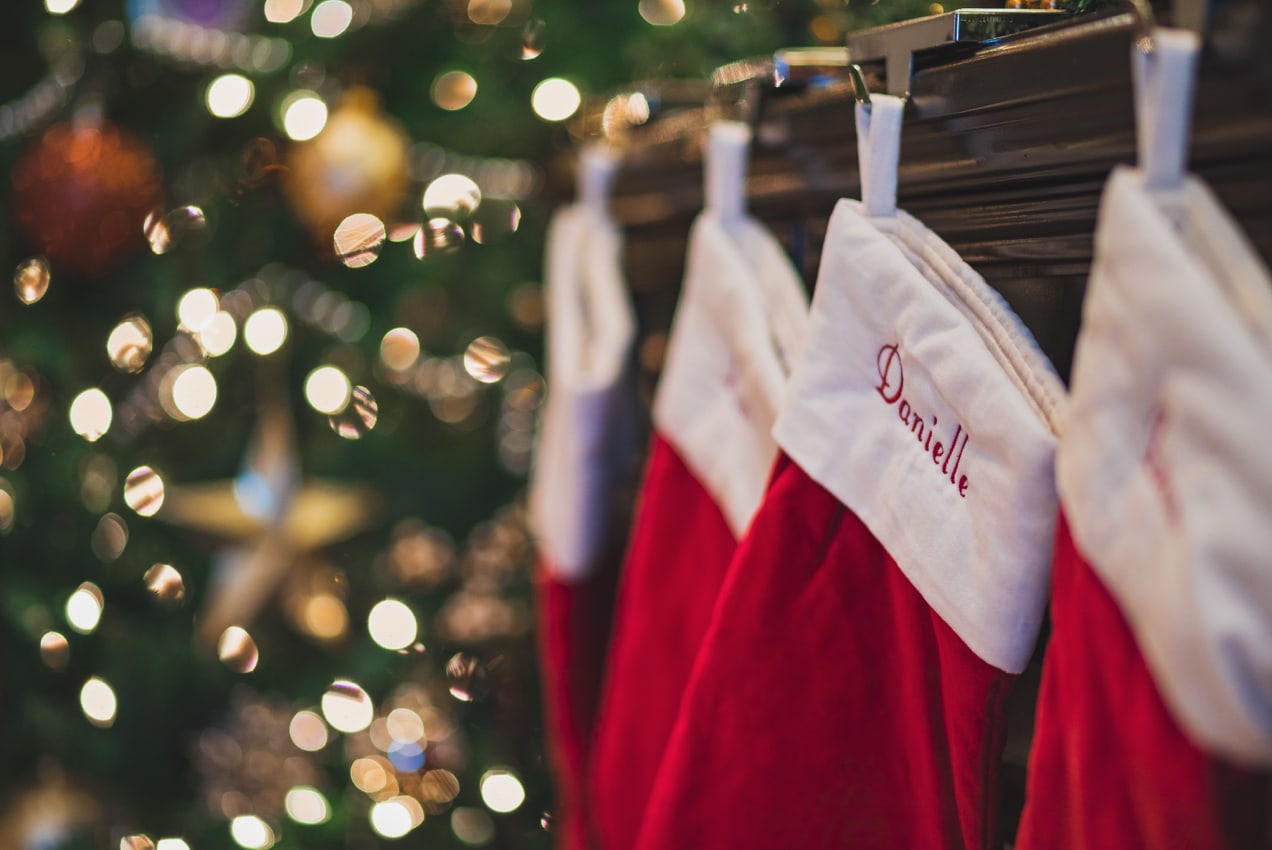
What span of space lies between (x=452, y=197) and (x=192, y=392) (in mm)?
464

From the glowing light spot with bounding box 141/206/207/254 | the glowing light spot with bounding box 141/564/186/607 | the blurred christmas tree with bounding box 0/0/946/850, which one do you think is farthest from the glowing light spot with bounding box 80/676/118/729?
the glowing light spot with bounding box 141/206/207/254

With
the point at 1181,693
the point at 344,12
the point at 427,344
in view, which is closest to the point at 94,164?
the point at 344,12

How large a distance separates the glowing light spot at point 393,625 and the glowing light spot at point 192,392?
37 cm

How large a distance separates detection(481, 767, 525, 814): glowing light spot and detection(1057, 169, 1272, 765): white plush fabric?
960 mm

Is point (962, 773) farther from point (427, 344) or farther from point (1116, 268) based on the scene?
point (427, 344)

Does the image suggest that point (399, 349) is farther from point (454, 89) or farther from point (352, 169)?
point (454, 89)

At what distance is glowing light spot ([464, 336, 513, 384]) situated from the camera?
3.92 ft

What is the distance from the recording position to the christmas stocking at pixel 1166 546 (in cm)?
27

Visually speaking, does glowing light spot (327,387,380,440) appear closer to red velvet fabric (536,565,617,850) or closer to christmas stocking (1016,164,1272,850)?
red velvet fabric (536,565,617,850)

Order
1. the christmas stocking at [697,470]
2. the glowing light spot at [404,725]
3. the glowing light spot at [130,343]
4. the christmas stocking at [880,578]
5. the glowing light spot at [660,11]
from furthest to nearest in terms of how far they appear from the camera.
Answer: the glowing light spot at [130,343] → the glowing light spot at [404,725] → the glowing light spot at [660,11] → the christmas stocking at [697,470] → the christmas stocking at [880,578]

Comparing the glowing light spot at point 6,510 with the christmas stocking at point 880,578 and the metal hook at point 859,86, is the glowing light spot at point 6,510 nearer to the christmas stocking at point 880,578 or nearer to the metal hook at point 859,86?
the christmas stocking at point 880,578

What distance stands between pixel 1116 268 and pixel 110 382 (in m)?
1.36

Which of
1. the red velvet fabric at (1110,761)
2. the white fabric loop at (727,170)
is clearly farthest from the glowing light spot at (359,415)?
the red velvet fabric at (1110,761)

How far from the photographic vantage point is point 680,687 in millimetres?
715
